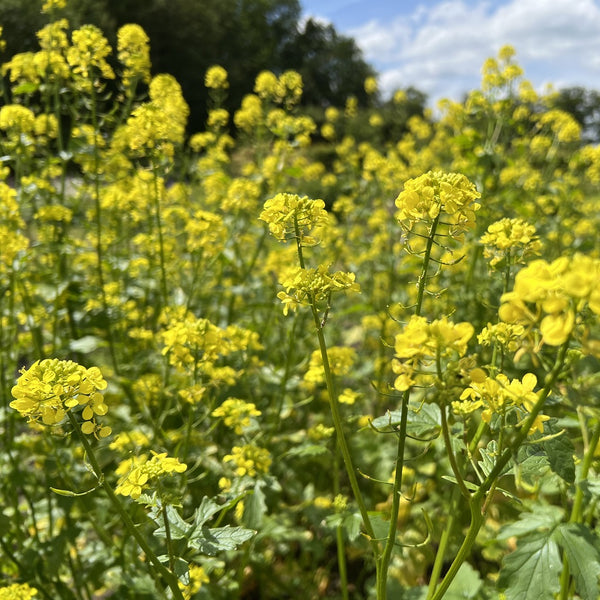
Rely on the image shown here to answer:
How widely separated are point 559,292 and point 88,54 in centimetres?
332

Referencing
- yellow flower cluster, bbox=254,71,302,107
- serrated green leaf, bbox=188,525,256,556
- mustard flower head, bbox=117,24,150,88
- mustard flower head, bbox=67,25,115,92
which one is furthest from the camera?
yellow flower cluster, bbox=254,71,302,107

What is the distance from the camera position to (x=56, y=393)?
1.57 metres

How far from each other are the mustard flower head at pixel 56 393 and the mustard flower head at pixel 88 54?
7.91 feet

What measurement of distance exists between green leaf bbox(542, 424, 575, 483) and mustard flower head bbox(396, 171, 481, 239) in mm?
778

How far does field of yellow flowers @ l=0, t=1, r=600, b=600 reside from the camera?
63.6 inches

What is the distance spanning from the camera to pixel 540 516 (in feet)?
6.68

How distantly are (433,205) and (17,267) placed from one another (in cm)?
271

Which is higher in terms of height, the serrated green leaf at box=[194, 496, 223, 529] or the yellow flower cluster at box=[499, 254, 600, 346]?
the yellow flower cluster at box=[499, 254, 600, 346]

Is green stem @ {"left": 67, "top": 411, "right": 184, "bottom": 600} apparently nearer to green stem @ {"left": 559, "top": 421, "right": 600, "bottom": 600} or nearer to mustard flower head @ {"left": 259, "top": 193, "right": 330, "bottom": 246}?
mustard flower head @ {"left": 259, "top": 193, "right": 330, "bottom": 246}

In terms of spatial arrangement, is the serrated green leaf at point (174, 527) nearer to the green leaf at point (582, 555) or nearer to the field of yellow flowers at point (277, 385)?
the field of yellow flowers at point (277, 385)

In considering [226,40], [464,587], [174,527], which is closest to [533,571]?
[464,587]

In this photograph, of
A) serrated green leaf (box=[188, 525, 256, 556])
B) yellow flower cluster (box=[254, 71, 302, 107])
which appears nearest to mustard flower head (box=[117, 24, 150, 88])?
yellow flower cluster (box=[254, 71, 302, 107])

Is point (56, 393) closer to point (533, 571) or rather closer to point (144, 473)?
point (144, 473)

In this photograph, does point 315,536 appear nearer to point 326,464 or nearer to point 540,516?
point 326,464
